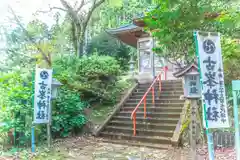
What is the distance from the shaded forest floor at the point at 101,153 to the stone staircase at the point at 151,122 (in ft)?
1.56

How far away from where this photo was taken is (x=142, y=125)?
8.01m

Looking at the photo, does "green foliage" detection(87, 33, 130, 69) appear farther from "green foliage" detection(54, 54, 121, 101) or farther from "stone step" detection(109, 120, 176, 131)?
"stone step" detection(109, 120, 176, 131)

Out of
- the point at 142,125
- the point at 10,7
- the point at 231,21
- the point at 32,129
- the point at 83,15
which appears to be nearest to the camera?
the point at 231,21

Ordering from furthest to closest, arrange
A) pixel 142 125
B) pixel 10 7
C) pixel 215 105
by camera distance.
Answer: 1. pixel 10 7
2. pixel 142 125
3. pixel 215 105

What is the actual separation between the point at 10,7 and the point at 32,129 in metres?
7.60

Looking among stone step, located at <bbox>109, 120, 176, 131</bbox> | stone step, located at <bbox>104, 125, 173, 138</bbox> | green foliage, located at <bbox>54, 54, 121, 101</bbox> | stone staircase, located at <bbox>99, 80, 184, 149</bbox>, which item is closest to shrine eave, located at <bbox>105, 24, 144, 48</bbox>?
green foliage, located at <bbox>54, 54, 121, 101</bbox>

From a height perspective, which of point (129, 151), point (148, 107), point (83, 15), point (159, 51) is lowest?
point (129, 151)

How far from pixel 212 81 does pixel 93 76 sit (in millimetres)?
6643

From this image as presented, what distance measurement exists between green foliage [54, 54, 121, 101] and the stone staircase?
3.97 ft

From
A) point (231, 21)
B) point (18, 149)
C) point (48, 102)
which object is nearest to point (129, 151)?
point (48, 102)

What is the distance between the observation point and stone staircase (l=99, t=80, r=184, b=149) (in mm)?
7195

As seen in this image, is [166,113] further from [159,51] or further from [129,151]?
[159,51]

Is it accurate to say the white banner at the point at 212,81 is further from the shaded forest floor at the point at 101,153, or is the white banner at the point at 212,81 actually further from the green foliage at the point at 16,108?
the green foliage at the point at 16,108

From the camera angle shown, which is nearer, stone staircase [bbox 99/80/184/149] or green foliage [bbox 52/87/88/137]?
stone staircase [bbox 99/80/184/149]
